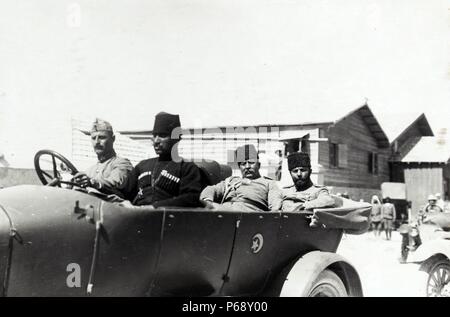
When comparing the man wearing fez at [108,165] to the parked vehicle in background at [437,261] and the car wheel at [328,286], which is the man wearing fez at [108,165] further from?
the parked vehicle in background at [437,261]

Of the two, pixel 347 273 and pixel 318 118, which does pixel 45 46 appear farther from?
pixel 318 118

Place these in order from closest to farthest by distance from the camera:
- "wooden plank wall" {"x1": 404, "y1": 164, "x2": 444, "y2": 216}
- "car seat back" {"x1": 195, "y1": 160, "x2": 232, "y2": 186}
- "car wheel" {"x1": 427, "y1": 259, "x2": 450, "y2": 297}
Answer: "car seat back" {"x1": 195, "y1": 160, "x2": 232, "y2": 186}
"car wheel" {"x1": 427, "y1": 259, "x2": 450, "y2": 297}
"wooden plank wall" {"x1": 404, "y1": 164, "x2": 444, "y2": 216}

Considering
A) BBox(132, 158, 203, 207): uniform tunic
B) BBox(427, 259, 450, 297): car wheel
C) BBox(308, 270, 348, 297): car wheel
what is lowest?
BBox(427, 259, 450, 297): car wheel

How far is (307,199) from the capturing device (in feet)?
15.5

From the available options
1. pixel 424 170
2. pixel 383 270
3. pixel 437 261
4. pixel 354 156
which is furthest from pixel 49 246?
pixel 424 170

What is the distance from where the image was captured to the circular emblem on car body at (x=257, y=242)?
142 inches

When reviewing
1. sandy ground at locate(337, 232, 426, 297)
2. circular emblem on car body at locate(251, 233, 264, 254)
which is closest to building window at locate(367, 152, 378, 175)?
sandy ground at locate(337, 232, 426, 297)

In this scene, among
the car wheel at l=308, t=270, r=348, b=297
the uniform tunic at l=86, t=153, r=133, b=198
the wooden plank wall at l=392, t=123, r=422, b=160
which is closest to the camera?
the uniform tunic at l=86, t=153, r=133, b=198

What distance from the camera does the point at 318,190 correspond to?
4.81 meters

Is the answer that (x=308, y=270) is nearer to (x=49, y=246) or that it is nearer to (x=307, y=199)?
(x=307, y=199)

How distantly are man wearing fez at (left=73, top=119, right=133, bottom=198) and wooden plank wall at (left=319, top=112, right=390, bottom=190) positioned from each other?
56.3ft

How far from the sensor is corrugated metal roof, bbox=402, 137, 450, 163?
84.7 feet

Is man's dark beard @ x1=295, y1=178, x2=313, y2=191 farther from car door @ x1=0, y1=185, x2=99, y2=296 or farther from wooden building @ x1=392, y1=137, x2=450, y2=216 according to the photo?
wooden building @ x1=392, y1=137, x2=450, y2=216
